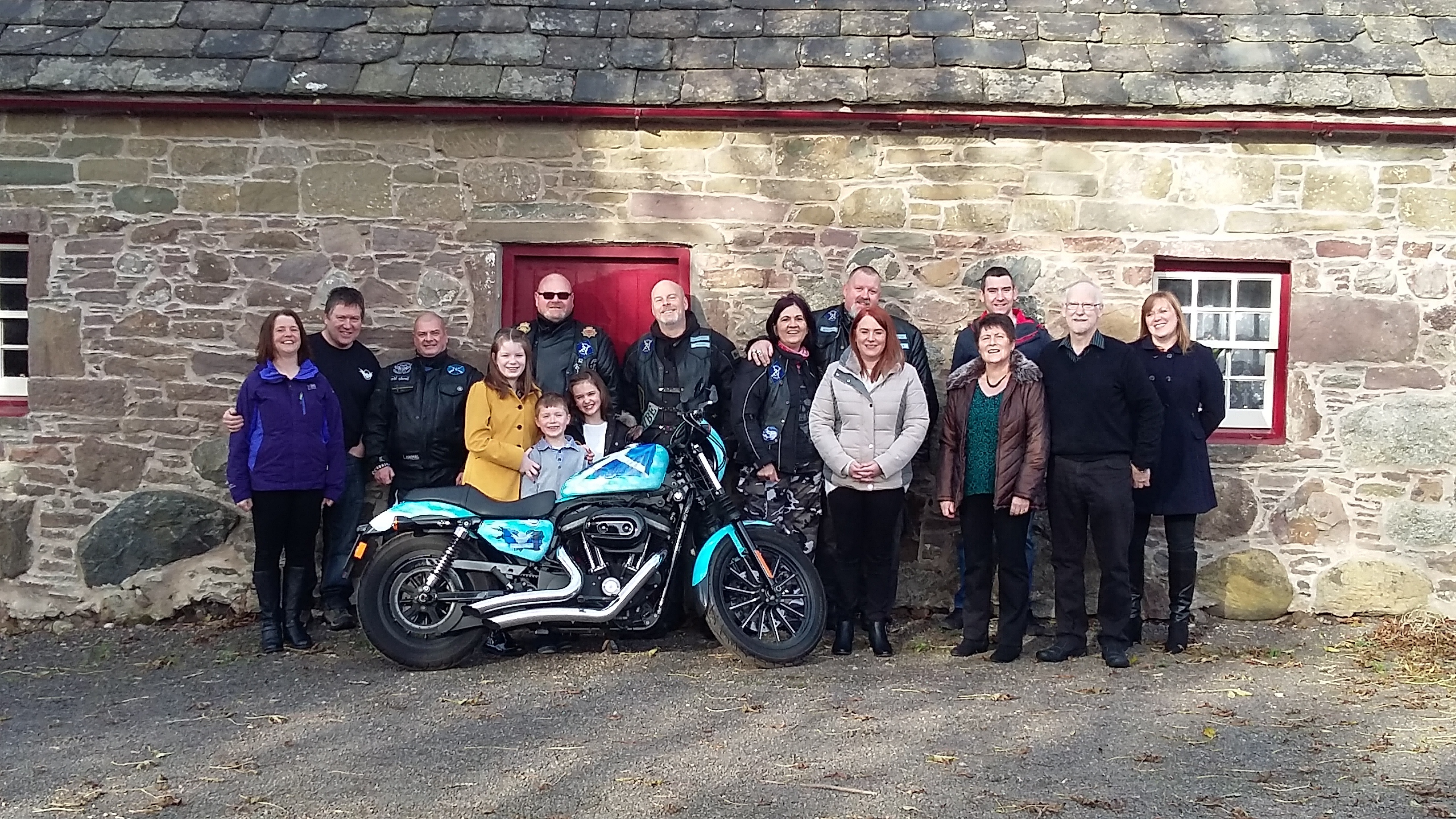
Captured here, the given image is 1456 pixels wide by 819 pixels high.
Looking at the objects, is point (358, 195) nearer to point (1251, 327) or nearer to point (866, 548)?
point (866, 548)

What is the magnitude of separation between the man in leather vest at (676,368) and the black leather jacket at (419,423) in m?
0.96

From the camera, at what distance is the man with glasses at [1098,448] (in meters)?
5.91

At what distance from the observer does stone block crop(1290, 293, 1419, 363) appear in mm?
7336

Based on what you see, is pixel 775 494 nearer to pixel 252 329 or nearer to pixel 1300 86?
pixel 252 329

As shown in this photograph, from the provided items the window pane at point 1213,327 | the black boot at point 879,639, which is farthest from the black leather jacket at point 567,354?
the window pane at point 1213,327

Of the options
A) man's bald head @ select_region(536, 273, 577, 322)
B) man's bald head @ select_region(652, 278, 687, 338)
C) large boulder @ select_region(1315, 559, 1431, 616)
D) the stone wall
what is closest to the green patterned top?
the stone wall

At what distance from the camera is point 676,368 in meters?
6.67

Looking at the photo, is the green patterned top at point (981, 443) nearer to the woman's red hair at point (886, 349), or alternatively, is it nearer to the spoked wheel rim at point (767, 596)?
the woman's red hair at point (886, 349)

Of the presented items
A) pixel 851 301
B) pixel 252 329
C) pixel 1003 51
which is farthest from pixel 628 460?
pixel 1003 51

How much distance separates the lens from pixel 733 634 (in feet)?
19.1

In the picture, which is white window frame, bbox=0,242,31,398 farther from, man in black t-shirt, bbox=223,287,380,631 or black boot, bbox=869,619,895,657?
black boot, bbox=869,619,895,657

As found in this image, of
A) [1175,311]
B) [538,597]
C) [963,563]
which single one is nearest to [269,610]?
[538,597]

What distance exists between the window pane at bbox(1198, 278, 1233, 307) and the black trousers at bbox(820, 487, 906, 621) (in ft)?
8.40

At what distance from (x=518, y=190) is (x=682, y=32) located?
Result: 4.39 ft
